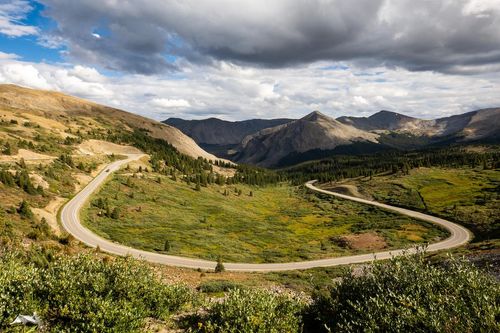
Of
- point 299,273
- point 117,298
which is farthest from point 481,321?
point 299,273

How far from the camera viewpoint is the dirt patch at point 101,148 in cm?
16023

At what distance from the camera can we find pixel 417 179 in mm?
182750

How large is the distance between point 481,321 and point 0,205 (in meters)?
73.7

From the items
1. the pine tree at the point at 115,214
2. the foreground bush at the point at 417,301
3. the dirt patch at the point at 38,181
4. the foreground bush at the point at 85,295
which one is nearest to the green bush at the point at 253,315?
the foreground bush at the point at 417,301

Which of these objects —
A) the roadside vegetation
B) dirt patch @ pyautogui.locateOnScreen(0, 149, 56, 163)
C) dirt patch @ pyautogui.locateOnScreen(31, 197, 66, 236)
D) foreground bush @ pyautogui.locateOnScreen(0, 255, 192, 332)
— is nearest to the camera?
the roadside vegetation

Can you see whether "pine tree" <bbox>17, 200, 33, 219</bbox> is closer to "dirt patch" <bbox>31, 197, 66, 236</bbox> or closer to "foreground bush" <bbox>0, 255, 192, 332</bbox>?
"dirt patch" <bbox>31, 197, 66, 236</bbox>

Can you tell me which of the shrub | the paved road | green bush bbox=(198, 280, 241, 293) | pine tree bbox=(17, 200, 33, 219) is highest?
the shrub

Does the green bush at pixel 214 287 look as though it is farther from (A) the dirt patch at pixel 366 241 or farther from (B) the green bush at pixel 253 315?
(A) the dirt patch at pixel 366 241

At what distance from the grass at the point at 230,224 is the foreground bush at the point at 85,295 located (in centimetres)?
4424

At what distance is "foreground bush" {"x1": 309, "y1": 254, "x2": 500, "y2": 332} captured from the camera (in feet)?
47.2

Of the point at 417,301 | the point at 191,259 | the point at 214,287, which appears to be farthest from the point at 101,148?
the point at 417,301

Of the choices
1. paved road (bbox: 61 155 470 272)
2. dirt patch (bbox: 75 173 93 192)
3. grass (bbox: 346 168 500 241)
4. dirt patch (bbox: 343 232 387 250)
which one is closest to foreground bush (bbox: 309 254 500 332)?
paved road (bbox: 61 155 470 272)

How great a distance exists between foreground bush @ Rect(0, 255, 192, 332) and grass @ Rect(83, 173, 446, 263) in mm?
44237

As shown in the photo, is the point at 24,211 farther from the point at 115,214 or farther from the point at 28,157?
the point at 28,157
